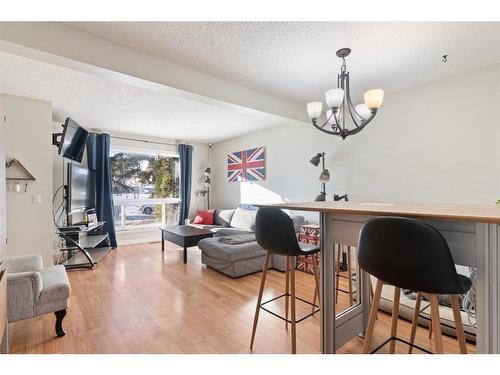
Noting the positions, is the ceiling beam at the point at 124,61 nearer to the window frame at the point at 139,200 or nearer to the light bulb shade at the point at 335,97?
the light bulb shade at the point at 335,97

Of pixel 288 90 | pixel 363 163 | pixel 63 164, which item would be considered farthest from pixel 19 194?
pixel 363 163

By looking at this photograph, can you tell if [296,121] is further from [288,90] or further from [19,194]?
[19,194]

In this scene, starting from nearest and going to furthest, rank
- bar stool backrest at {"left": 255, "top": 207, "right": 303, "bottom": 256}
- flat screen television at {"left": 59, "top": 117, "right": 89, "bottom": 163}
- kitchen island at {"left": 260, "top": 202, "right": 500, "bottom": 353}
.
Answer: kitchen island at {"left": 260, "top": 202, "right": 500, "bottom": 353} < bar stool backrest at {"left": 255, "top": 207, "right": 303, "bottom": 256} < flat screen television at {"left": 59, "top": 117, "right": 89, "bottom": 163}

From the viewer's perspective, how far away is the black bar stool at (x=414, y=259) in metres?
0.94

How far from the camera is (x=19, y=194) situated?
10.3 feet

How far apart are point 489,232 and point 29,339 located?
2.91 metres

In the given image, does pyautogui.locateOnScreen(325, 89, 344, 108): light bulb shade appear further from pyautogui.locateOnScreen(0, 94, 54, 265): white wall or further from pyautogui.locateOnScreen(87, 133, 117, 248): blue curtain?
pyautogui.locateOnScreen(87, 133, 117, 248): blue curtain

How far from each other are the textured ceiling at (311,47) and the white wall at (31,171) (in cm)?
202

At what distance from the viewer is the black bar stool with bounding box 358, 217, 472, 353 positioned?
938mm

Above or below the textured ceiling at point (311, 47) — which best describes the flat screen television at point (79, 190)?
below

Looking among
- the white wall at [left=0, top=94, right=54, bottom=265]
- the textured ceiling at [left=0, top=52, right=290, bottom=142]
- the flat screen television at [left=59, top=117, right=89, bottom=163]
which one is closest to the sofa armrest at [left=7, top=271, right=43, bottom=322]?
the white wall at [left=0, top=94, right=54, bottom=265]

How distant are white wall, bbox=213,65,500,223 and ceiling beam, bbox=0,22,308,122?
148cm

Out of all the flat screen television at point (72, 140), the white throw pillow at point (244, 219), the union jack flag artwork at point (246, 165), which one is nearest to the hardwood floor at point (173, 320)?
the white throw pillow at point (244, 219)

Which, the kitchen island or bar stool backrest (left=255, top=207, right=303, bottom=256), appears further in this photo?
bar stool backrest (left=255, top=207, right=303, bottom=256)
